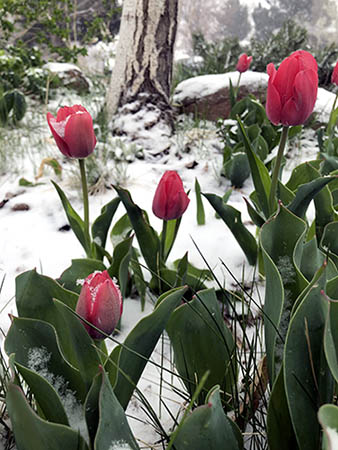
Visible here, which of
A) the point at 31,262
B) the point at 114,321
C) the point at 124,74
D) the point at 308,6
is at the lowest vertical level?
the point at 31,262

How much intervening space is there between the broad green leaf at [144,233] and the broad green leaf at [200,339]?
33 centimetres

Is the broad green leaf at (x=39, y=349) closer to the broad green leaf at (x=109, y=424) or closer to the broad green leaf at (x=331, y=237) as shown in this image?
the broad green leaf at (x=109, y=424)

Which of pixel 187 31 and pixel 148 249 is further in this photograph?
pixel 187 31

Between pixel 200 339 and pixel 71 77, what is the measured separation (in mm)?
Answer: 4310

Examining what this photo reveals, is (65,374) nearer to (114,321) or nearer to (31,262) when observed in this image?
(114,321)

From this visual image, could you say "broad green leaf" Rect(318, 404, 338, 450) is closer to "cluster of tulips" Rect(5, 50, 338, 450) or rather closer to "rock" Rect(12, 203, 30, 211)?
"cluster of tulips" Rect(5, 50, 338, 450)

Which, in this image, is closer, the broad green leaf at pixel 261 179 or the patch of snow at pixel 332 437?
the patch of snow at pixel 332 437

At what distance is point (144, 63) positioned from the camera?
293 cm

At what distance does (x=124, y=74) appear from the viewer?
297cm

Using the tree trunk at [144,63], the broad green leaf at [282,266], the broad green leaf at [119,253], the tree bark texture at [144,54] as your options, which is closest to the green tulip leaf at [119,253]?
the broad green leaf at [119,253]

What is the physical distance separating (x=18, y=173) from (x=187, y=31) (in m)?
15.2

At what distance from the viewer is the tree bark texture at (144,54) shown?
284 cm

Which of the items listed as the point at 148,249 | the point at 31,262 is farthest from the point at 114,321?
the point at 31,262

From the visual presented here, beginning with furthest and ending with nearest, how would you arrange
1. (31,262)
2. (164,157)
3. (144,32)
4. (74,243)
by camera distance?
1. (144,32)
2. (164,157)
3. (74,243)
4. (31,262)
